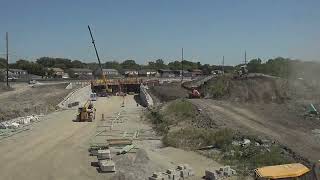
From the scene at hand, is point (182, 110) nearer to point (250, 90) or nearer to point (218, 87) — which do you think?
point (250, 90)

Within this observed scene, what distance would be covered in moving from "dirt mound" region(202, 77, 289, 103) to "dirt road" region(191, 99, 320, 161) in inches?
293

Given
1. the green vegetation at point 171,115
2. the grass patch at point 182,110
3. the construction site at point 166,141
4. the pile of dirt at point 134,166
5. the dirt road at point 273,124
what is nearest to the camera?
the pile of dirt at point 134,166

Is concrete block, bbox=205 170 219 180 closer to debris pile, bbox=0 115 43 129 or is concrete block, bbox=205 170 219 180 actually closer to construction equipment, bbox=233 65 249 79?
debris pile, bbox=0 115 43 129

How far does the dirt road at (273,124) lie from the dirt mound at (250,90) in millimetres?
7432

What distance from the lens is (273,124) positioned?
34.7m

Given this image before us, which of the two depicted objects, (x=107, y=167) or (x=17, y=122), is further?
(x=17, y=122)

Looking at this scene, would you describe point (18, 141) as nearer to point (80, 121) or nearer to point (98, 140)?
point (98, 140)

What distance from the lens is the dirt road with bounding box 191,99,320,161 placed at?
1042 inches

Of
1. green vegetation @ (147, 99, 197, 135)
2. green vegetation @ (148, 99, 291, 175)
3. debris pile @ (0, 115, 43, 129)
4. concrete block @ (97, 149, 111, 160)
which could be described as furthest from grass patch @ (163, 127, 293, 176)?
debris pile @ (0, 115, 43, 129)

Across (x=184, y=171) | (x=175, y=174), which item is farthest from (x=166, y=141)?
(x=175, y=174)

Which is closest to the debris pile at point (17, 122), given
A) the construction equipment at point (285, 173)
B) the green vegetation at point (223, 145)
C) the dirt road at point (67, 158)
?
the dirt road at point (67, 158)

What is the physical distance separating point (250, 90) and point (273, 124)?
2302 centimetres

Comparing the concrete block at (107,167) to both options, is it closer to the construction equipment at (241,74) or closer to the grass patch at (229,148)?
A: the grass patch at (229,148)

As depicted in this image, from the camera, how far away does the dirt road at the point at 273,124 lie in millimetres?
26469
